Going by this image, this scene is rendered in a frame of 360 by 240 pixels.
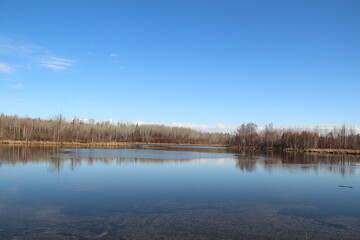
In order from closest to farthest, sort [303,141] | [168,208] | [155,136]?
[168,208], [303,141], [155,136]

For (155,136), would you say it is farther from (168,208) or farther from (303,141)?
(168,208)

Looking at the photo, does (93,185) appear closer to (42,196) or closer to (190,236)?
(42,196)

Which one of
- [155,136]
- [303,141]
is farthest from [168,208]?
[155,136]

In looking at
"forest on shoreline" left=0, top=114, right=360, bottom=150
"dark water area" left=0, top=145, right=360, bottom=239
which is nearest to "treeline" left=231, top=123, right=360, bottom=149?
"forest on shoreline" left=0, top=114, right=360, bottom=150

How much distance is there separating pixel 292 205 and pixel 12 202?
9.85m

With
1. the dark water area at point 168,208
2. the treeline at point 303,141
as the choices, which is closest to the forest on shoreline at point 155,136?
the treeline at point 303,141

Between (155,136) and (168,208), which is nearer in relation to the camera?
(168,208)

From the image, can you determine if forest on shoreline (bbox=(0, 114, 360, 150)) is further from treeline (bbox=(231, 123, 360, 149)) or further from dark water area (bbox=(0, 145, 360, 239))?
dark water area (bbox=(0, 145, 360, 239))

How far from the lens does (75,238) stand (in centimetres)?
623

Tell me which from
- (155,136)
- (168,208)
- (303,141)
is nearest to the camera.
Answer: (168,208)

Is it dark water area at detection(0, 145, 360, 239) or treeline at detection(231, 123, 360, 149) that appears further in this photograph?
treeline at detection(231, 123, 360, 149)

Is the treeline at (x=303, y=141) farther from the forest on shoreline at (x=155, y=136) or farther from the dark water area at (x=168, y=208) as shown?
the dark water area at (x=168, y=208)

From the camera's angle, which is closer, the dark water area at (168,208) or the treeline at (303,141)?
the dark water area at (168,208)

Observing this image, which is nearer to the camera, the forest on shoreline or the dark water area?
the dark water area
